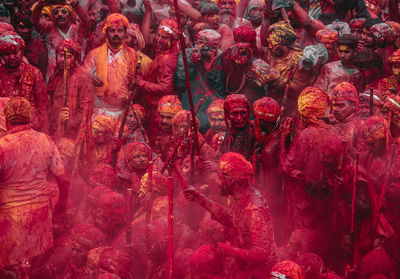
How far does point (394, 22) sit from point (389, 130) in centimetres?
148

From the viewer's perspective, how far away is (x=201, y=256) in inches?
264

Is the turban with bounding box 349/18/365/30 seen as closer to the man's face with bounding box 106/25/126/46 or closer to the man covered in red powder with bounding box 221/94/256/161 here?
the man covered in red powder with bounding box 221/94/256/161

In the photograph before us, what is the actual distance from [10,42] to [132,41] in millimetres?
1420

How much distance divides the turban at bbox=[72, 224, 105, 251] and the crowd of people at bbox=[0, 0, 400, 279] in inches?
0.6

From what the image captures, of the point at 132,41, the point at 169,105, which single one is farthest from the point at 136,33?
the point at 169,105

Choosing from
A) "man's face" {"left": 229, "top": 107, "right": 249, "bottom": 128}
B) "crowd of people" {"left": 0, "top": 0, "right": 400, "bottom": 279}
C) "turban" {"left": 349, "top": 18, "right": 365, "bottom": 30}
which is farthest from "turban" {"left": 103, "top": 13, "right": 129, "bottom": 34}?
"turban" {"left": 349, "top": 18, "right": 365, "bottom": 30}

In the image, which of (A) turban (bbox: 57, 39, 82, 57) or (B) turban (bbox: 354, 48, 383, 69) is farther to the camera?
(A) turban (bbox: 57, 39, 82, 57)

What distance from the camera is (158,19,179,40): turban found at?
822 cm

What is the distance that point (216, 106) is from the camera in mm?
7797

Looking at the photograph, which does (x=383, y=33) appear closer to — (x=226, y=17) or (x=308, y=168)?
(x=308, y=168)

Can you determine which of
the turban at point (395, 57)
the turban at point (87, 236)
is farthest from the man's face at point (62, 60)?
the turban at point (395, 57)

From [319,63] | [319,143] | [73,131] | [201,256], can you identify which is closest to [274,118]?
[319,143]

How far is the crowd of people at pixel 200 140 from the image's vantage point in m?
6.84

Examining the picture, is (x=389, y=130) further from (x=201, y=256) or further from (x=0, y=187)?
(x=0, y=187)
